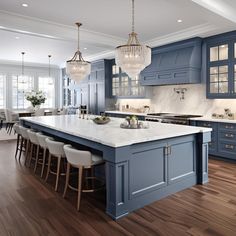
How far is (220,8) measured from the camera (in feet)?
13.0

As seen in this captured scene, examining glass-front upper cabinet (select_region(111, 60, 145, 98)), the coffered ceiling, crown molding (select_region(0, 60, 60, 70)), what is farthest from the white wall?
glass-front upper cabinet (select_region(111, 60, 145, 98))

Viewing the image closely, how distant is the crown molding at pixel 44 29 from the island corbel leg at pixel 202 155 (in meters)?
3.71

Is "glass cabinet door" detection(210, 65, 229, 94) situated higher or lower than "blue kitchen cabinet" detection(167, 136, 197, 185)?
higher

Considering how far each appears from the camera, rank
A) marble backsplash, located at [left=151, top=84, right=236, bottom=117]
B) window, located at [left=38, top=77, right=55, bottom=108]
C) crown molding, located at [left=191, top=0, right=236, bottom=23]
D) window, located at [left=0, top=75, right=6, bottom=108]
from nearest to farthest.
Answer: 1. crown molding, located at [left=191, top=0, right=236, bottom=23]
2. marble backsplash, located at [left=151, top=84, right=236, bottom=117]
3. window, located at [left=0, top=75, right=6, bottom=108]
4. window, located at [left=38, top=77, right=55, bottom=108]

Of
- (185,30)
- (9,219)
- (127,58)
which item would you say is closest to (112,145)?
(9,219)

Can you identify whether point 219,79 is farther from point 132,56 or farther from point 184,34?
point 132,56

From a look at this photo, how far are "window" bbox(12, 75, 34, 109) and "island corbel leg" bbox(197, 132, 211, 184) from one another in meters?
9.30

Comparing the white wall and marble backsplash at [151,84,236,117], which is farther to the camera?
the white wall

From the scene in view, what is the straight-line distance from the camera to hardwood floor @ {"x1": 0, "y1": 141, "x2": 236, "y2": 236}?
2.37 m

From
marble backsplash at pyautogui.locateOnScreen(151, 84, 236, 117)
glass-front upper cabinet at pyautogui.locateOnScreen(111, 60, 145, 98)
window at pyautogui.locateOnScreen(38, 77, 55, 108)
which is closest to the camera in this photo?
marble backsplash at pyautogui.locateOnScreen(151, 84, 236, 117)

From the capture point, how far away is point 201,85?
19.4 ft

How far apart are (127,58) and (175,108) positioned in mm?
3419

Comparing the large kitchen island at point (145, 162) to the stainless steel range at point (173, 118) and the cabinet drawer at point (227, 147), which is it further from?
the stainless steel range at point (173, 118)

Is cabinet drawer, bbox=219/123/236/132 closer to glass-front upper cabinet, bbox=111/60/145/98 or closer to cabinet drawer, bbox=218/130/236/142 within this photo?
cabinet drawer, bbox=218/130/236/142
